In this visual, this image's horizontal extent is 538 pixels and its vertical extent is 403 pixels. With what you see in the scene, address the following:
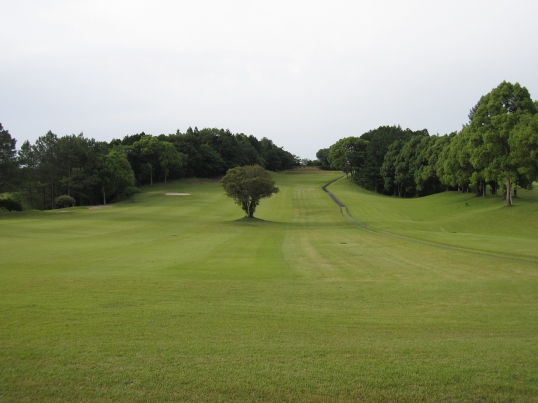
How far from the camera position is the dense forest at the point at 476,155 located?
1649 inches

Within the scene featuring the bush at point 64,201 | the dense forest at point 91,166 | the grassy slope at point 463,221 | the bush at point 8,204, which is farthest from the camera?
the bush at point 64,201

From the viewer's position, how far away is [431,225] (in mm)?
43000

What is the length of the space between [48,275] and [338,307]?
10.2 meters

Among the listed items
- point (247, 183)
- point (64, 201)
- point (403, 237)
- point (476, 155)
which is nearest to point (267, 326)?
point (403, 237)

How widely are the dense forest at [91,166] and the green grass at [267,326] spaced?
48831 mm

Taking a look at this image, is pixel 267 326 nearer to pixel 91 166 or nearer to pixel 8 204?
pixel 8 204

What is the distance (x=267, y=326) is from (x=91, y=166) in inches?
3018

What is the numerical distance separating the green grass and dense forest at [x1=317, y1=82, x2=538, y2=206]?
81.4 feet

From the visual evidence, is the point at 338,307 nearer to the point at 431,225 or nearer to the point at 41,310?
the point at 41,310

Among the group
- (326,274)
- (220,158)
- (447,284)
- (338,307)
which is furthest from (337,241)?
(220,158)

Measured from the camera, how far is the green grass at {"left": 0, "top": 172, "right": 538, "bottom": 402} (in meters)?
5.80

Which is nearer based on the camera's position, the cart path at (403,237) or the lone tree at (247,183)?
the cart path at (403,237)

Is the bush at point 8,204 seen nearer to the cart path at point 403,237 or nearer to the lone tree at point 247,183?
the lone tree at point 247,183

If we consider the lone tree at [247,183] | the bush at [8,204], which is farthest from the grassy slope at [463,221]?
the bush at [8,204]
